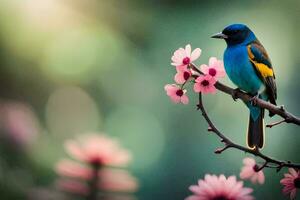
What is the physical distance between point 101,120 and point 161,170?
0.15 meters

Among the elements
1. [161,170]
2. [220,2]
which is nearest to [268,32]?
[220,2]

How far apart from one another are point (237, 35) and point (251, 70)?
6cm

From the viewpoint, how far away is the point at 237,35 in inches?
38.1

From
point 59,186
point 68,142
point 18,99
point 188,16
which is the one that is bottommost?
point 59,186

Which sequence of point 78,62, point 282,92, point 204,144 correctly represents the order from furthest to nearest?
point 78,62 → point 204,144 → point 282,92

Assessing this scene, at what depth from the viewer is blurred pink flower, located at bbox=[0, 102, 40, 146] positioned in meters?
1.19

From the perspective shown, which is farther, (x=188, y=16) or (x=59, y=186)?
(x=188, y=16)

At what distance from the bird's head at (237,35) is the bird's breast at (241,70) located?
0.01 meters

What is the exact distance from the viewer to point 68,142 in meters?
1.20

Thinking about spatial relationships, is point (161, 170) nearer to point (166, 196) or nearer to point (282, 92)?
point (166, 196)

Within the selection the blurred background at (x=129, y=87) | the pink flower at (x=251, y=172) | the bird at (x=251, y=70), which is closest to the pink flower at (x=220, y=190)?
the pink flower at (x=251, y=172)

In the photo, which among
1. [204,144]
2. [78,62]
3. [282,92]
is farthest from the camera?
[78,62]

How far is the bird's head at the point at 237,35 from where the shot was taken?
966 millimetres

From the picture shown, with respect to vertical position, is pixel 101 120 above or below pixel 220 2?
below
